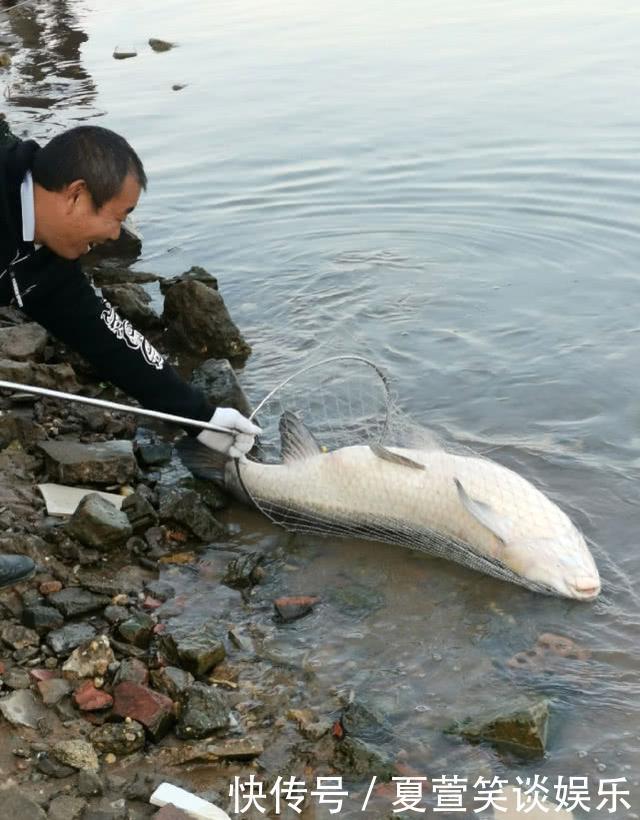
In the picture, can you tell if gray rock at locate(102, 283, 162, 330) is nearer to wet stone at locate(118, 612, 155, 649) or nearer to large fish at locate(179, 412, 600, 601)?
large fish at locate(179, 412, 600, 601)

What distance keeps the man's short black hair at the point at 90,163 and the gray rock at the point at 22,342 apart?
2928 mm

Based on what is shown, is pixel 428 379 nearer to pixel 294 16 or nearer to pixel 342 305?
pixel 342 305

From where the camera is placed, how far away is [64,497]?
601 cm

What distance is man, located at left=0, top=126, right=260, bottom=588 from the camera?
4.56 meters

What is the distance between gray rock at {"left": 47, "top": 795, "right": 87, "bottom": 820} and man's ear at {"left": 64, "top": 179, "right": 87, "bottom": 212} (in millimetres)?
2320

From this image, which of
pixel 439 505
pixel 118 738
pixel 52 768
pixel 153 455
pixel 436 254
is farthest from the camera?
pixel 436 254

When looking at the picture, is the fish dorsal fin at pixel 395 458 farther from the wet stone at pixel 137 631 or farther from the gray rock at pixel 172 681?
the gray rock at pixel 172 681

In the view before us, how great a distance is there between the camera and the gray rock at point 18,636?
190 inches

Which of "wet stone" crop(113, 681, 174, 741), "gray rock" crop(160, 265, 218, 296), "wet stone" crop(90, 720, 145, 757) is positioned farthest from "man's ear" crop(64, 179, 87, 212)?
"gray rock" crop(160, 265, 218, 296)

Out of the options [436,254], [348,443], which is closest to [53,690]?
[348,443]

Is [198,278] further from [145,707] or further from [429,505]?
[145,707]

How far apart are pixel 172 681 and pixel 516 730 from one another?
4.64 feet

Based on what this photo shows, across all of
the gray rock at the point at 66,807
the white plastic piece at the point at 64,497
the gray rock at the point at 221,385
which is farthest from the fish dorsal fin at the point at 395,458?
the gray rock at the point at 66,807

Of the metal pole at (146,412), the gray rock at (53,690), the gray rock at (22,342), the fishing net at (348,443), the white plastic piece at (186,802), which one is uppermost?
the metal pole at (146,412)
